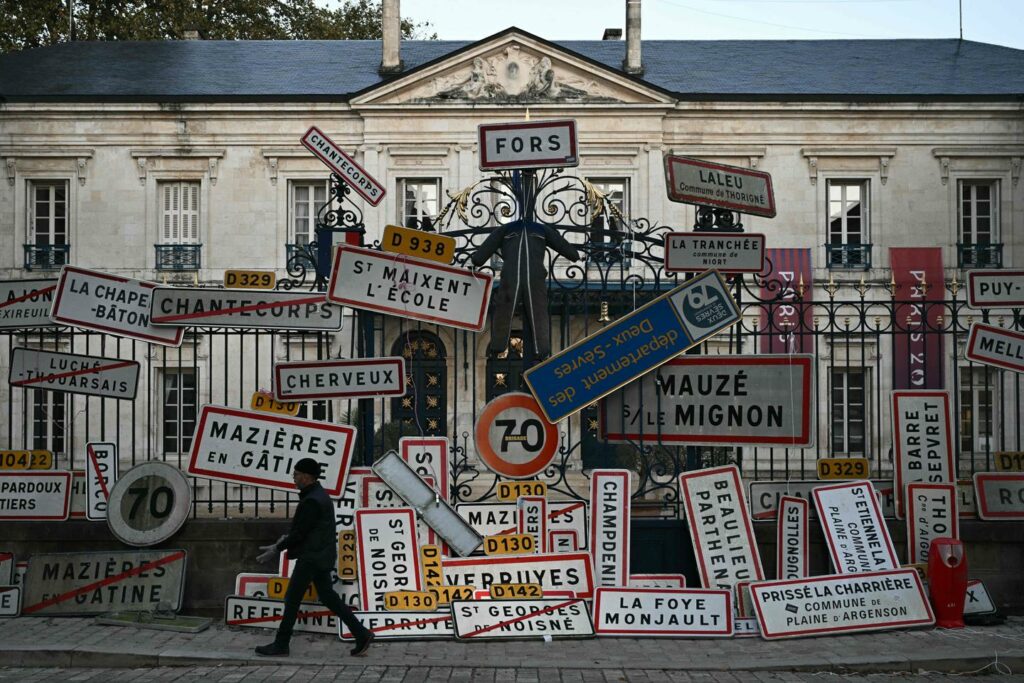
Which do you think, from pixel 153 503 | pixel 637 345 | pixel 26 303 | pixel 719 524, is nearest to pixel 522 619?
pixel 719 524

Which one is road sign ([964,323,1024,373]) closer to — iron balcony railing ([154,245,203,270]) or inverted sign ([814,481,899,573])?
inverted sign ([814,481,899,573])

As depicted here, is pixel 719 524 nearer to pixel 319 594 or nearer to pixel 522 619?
pixel 522 619

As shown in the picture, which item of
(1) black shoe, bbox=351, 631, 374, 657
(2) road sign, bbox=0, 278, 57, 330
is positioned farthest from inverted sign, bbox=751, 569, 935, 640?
(2) road sign, bbox=0, 278, 57, 330

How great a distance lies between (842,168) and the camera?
27.3m

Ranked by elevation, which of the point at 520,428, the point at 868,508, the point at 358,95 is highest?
the point at 358,95

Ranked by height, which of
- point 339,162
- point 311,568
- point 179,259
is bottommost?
point 311,568

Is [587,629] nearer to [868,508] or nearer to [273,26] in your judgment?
[868,508]

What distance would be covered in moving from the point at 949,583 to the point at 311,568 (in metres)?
5.07

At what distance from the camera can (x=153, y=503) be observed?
1009cm

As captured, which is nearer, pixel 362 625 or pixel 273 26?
pixel 362 625

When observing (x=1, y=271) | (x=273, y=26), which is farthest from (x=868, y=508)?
(x=273, y=26)

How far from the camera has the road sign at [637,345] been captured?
982 cm

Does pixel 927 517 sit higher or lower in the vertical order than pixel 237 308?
lower

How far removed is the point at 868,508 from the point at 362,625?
429 cm
